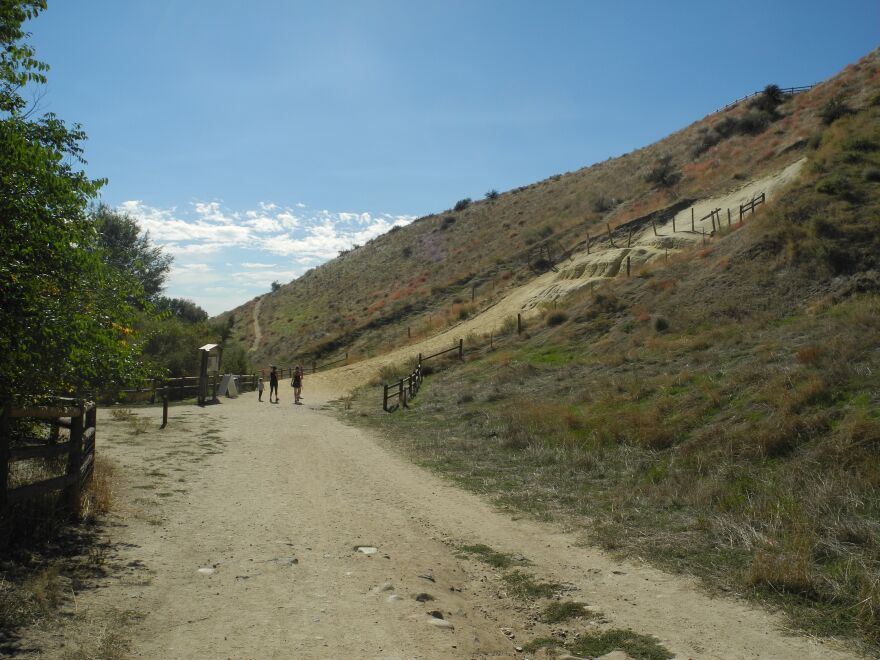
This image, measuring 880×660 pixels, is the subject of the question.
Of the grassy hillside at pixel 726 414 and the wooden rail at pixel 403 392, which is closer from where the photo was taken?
the grassy hillside at pixel 726 414

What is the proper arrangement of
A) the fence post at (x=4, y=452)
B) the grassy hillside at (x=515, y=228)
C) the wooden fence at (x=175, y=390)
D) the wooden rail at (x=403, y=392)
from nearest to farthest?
the fence post at (x=4, y=452), the wooden rail at (x=403, y=392), the wooden fence at (x=175, y=390), the grassy hillside at (x=515, y=228)

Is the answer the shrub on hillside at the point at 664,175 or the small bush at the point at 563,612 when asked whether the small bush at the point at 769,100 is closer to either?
the shrub on hillside at the point at 664,175

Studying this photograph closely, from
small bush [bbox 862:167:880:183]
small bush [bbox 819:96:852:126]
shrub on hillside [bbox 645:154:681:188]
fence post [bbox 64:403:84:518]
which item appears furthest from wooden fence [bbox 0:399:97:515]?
shrub on hillside [bbox 645:154:681:188]

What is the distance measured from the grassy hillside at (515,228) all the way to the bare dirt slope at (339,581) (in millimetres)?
36732

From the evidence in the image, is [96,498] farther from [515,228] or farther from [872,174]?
[515,228]

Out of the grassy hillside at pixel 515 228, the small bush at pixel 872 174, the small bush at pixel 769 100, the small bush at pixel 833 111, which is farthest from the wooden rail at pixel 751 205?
the small bush at pixel 769 100

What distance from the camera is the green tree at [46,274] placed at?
6.61 m

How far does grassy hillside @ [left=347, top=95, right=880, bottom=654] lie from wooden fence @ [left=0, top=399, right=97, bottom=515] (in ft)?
22.2

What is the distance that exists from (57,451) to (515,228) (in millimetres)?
64051

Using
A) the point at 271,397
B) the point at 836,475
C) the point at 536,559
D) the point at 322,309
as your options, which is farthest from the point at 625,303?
the point at 322,309

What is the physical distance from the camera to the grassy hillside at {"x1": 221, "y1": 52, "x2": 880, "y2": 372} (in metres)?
49.2

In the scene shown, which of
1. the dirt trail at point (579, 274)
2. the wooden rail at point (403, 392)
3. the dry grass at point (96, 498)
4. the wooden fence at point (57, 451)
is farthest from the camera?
the dirt trail at point (579, 274)

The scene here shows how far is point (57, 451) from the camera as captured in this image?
7949mm

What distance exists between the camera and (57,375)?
295 inches
